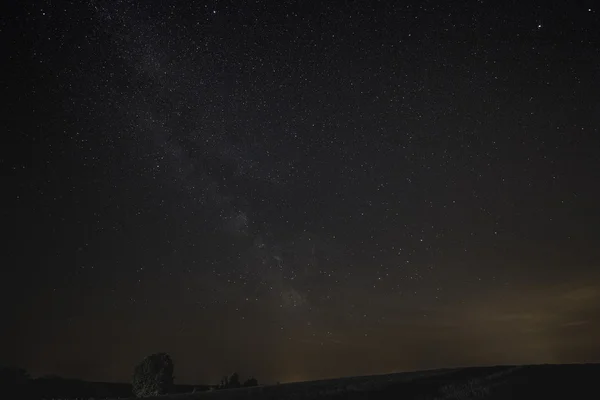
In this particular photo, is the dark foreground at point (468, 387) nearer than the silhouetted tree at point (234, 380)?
Yes

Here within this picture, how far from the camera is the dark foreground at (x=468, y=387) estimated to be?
1934 cm

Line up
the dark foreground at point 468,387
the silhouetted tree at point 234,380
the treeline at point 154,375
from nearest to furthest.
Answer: the dark foreground at point 468,387
the treeline at point 154,375
the silhouetted tree at point 234,380

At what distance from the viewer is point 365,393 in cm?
2058

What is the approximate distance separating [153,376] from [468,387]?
32155mm

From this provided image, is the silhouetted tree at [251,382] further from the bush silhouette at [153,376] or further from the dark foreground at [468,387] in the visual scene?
the dark foreground at [468,387]

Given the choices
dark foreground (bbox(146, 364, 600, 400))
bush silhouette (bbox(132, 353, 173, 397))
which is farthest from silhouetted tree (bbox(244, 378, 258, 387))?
dark foreground (bbox(146, 364, 600, 400))

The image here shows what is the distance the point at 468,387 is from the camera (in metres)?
20.6

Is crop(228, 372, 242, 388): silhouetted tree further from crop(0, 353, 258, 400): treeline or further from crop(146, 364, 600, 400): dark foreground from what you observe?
crop(146, 364, 600, 400): dark foreground

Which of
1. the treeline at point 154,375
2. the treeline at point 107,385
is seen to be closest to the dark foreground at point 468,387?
the treeline at point 107,385

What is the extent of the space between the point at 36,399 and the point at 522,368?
162 feet

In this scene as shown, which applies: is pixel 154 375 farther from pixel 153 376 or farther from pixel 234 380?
pixel 234 380

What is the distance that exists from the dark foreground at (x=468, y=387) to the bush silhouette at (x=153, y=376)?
2133 centimetres

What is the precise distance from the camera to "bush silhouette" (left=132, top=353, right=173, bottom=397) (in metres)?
42.7

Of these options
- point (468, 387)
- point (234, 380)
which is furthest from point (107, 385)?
point (468, 387)
